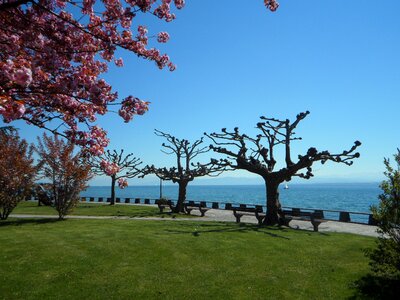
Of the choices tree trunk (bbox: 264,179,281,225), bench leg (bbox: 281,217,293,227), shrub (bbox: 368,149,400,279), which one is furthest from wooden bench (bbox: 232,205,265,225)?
→ shrub (bbox: 368,149,400,279)

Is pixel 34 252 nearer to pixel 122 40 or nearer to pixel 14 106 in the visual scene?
pixel 122 40

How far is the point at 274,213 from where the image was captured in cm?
2214

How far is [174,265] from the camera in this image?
11047 mm

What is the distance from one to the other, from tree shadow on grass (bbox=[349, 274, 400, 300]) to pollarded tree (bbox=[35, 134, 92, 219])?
59.6ft

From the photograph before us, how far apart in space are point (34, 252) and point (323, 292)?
31.7ft

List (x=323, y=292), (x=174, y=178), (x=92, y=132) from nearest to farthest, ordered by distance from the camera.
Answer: (x=92, y=132), (x=323, y=292), (x=174, y=178)

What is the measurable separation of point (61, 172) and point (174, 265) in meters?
14.5

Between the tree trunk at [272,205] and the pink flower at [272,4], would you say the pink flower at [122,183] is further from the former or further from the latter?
the tree trunk at [272,205]

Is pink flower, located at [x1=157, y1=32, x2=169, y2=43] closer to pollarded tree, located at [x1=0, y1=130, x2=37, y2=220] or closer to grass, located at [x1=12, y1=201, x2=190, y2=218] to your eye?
pollarded tree, located at [x1=0, y1=130, x2=37, y2=220]

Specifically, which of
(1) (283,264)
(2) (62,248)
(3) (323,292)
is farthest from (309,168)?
(2) (62,248)

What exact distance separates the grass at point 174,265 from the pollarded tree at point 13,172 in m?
5.91

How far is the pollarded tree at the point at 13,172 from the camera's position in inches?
827

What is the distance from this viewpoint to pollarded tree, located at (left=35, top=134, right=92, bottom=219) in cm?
2255

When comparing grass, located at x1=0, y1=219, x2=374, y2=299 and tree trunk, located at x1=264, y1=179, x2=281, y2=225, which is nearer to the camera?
grass, located at x1=0, y1=219, x2=374, y2=299
